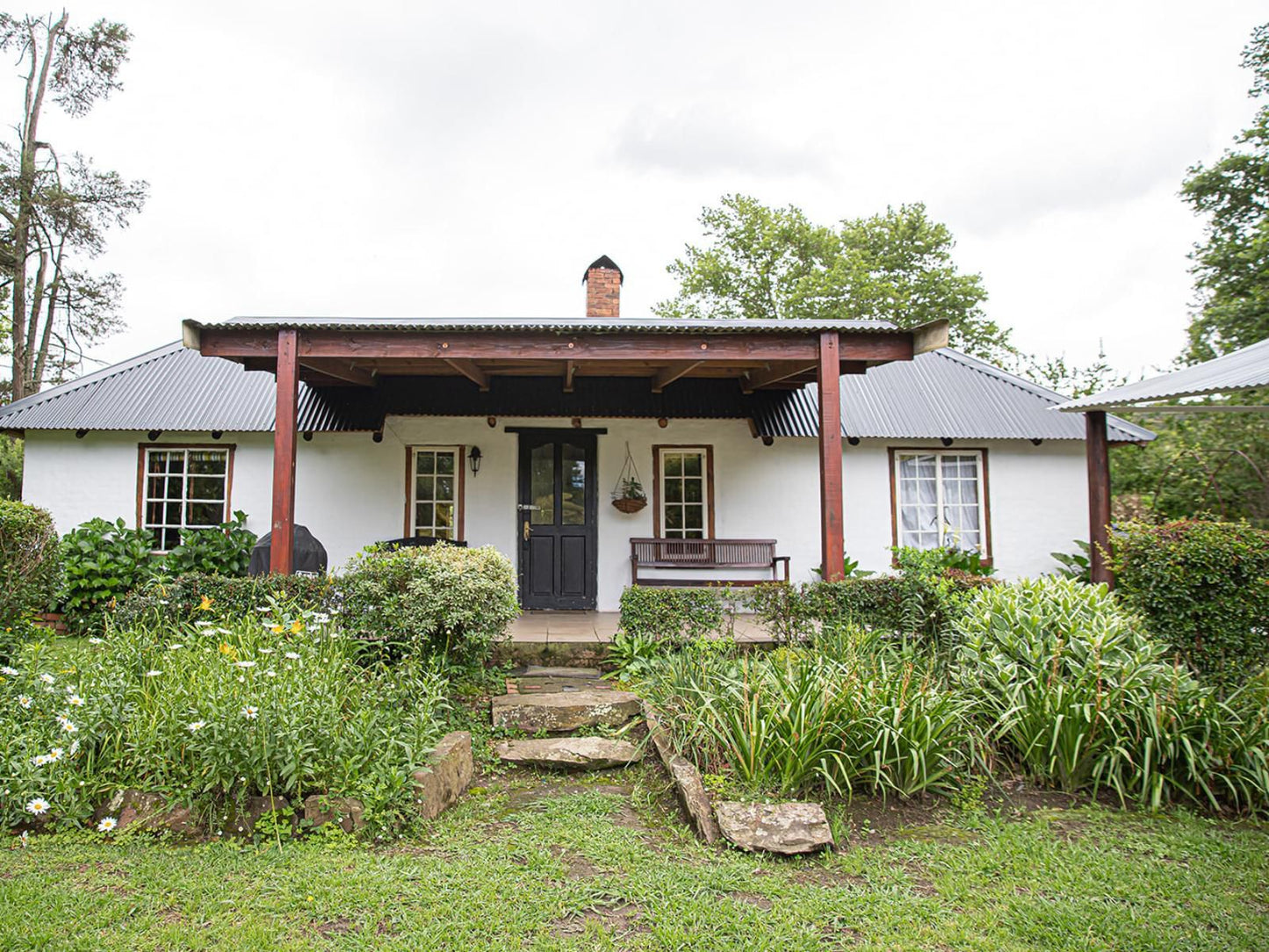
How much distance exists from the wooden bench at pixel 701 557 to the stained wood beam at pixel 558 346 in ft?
9.28

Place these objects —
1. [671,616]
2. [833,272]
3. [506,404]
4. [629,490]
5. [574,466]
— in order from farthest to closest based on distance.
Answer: [833,272]
[574,466]
[629,490]
[506,404]
[671,616]

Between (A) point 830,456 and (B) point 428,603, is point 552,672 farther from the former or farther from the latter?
(A) point 830,456

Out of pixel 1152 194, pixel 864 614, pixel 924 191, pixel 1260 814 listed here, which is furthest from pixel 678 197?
pixel 1260 814

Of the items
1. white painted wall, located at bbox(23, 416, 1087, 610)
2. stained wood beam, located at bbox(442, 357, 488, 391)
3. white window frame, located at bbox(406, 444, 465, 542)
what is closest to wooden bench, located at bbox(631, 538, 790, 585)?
white painted wall, located at bbox(23, 416, 1087, 610)

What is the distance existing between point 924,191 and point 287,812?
2553 cm

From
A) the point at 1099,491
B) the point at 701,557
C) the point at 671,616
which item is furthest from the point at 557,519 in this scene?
the point at 1099,491

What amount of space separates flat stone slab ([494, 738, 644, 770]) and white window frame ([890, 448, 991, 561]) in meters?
6.01

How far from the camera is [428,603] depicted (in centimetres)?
486

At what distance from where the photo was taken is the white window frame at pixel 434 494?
873cm

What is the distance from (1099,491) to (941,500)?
2.81 metres

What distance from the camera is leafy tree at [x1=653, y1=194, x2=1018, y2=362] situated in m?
22.3

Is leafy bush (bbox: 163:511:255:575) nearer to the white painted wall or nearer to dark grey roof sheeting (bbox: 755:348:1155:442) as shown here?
the white painted wall

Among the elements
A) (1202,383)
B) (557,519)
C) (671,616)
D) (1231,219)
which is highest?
(1231,219)

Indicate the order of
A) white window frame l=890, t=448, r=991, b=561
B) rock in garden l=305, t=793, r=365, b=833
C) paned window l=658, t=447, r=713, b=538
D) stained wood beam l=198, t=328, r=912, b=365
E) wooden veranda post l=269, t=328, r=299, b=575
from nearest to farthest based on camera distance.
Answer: rock in garden l=305, t=793, r=365, b=833 < wooden veranda post l=269, t=328, r=299, b=575 < stained wood beam l=198, t=328, r=912, b=365 < paned window l=658, t=447, r=713, b=538 < white window frame l=890, t=448, r=991, b=561
